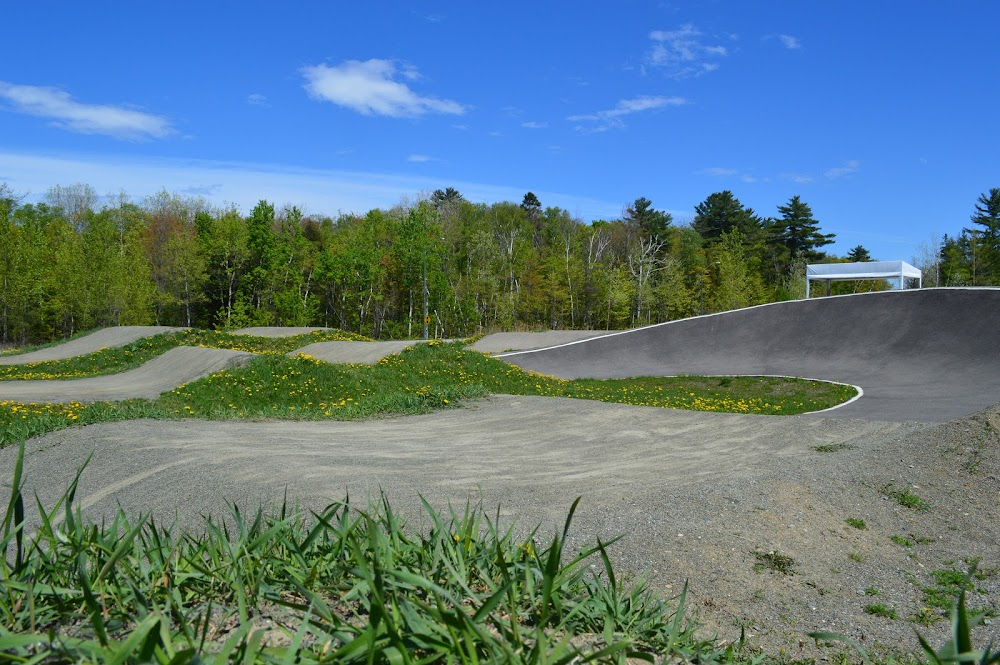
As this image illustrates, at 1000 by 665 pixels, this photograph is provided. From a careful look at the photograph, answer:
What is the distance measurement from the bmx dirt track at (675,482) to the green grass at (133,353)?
493 inches

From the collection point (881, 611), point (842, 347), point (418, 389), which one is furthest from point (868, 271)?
point (881, 611)

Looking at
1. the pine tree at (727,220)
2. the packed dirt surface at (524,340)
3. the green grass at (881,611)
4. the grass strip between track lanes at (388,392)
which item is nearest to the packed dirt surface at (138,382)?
the grass strip between track lanes at (388,392)

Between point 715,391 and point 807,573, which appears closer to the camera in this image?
point 807,573

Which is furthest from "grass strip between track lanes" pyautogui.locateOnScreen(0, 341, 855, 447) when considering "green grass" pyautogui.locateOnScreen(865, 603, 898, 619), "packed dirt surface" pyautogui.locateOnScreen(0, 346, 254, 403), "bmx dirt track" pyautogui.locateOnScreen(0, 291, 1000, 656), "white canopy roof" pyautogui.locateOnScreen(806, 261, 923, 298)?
"white canopy roof" pyautogui.locateOnScreen(806, 261, 923, 298)

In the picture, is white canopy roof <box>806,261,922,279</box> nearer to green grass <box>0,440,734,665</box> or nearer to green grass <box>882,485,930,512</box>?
green grass <box>882,485,930,512</box>

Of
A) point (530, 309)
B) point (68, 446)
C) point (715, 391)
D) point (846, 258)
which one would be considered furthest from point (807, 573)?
point (846, 258)

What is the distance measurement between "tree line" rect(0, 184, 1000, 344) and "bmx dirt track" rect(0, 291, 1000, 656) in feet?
106

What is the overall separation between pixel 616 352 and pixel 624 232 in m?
41.5

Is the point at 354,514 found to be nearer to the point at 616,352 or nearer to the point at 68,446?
the point at 68,446

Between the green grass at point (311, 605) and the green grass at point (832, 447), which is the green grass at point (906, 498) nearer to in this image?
the green grass at point (832, 447)

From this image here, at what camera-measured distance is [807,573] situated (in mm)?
4648

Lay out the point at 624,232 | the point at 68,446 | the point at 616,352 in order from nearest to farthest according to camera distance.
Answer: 1. the point at 68,446
2. the point at 616,352
3. the point at 624,232

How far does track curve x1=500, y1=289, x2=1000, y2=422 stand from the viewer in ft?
55.8

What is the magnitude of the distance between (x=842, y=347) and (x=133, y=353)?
21896mm
